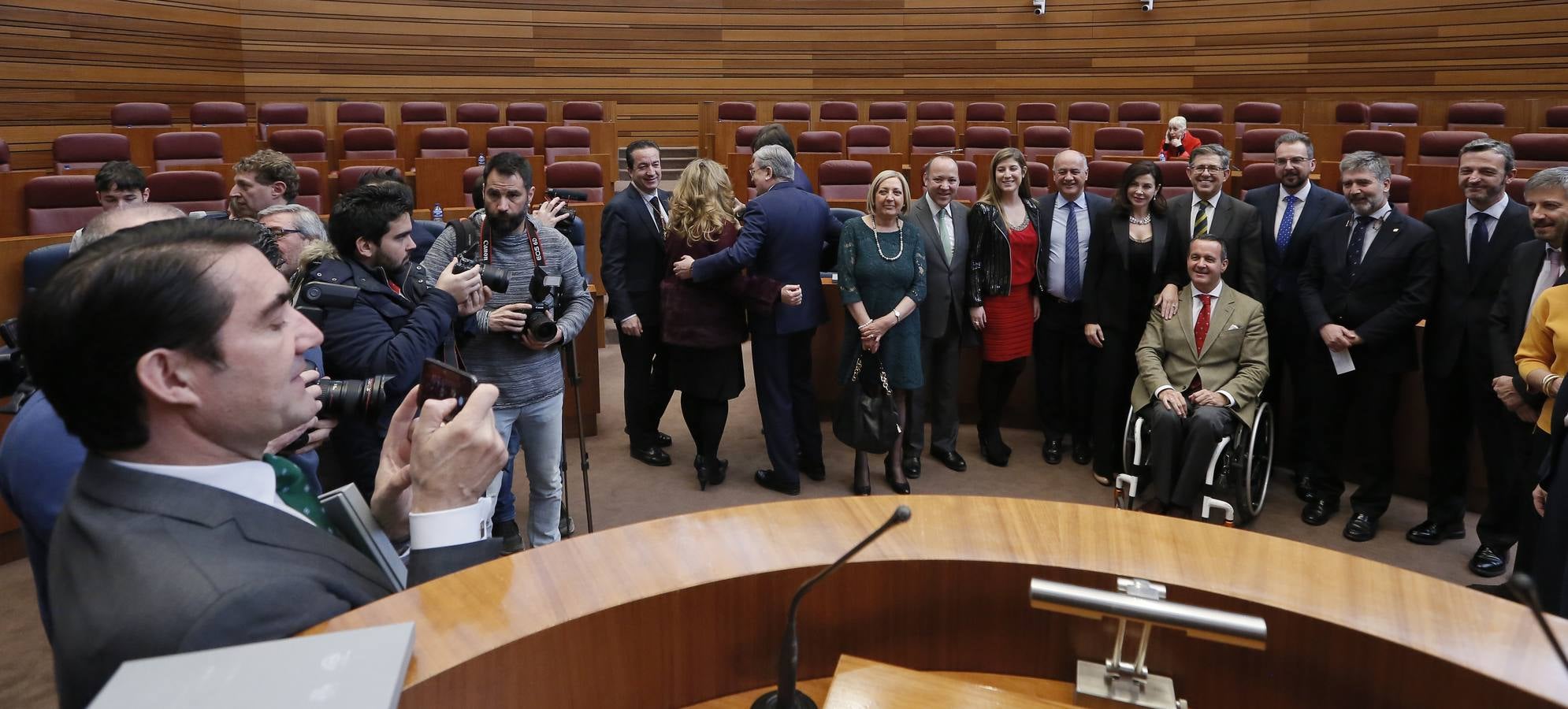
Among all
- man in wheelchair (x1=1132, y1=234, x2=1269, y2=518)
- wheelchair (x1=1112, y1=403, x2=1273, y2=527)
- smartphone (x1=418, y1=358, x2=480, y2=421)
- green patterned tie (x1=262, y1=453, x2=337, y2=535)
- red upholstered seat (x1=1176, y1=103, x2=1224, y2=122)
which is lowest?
wheelchair (x1=1112, y1=403, x2=1273, y2=527)

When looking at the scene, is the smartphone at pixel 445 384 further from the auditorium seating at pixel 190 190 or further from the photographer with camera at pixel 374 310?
the auditorium seating at pixel 190 190

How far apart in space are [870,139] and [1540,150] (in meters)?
3.83

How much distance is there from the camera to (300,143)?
6.44 metres

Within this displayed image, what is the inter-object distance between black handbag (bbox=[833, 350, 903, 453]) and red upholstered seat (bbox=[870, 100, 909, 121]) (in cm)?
486

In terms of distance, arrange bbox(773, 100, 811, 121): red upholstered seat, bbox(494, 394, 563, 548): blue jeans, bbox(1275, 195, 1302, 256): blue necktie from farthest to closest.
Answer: bbox(773, 100, 811, 121): red upholstered seat, bbox(1275, 195, 1302, 256): blue necktie, bbox(494, 394, 563, 548): blue jeans

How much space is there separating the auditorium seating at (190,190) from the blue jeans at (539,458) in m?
2.87

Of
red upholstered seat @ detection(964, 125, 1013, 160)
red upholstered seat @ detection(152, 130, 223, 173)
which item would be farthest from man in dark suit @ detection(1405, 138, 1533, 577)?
red upholstered seat @ detection(152, 130, 223, 173)

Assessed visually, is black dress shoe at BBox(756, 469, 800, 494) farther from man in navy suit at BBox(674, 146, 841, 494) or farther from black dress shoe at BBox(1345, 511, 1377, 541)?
black dress shoe at BBox(1345, 511, 1377, 541)

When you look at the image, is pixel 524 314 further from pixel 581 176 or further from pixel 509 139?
pixel 509 139

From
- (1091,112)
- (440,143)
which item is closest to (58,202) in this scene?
(440,143)

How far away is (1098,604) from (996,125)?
6.82 m

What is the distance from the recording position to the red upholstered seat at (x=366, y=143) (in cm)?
654

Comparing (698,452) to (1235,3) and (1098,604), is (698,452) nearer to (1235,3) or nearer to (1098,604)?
(1098,604)

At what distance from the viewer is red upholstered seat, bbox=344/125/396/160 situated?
21.5 ft
